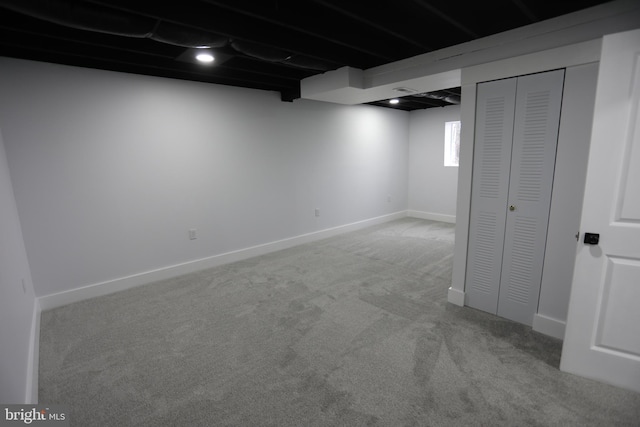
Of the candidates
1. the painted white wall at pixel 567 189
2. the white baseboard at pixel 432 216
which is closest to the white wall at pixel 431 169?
the white baseboard at pixel 432 216

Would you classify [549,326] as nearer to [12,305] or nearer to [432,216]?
[12,305]

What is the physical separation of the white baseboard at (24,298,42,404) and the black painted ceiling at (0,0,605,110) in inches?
82.9

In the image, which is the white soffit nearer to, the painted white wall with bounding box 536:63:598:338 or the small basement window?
the painted white wall with bounding box 536:63:598:338

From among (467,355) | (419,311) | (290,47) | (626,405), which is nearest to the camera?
(626,405)

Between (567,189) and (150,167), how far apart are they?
13.1 feet

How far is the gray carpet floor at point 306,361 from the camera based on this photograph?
1.83 meters

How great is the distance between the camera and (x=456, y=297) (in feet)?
10.1

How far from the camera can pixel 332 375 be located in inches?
84.2

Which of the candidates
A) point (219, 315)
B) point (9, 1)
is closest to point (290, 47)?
point (9, 1)

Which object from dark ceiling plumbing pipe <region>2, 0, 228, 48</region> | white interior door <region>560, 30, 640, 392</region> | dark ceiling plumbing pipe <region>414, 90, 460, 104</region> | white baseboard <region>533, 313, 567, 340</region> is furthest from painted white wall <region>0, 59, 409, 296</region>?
white interior door <region>560, 30, 640, 392</region>

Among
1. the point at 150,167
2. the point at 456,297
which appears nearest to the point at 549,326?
the point at 456,297

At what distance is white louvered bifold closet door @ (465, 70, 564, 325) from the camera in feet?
7.95

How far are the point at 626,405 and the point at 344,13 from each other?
2912 millimetres

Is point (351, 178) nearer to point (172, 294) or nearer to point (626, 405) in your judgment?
point (172, 294)
